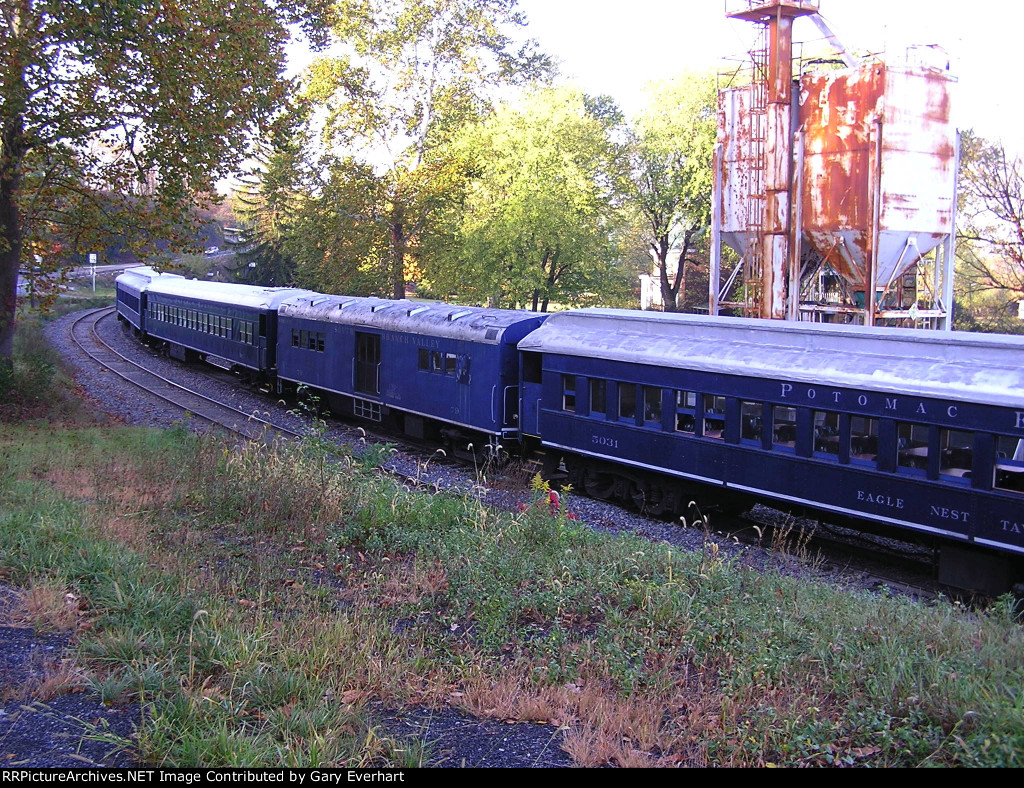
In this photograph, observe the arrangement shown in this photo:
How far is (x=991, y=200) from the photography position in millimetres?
35688

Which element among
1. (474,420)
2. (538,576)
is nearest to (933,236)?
(474,420)

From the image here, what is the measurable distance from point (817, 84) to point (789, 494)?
50.6 ft

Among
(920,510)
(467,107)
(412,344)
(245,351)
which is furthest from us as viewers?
(467,107)

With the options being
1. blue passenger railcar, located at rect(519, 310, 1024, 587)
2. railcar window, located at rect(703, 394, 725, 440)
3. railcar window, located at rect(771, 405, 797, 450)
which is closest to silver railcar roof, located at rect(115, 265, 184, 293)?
blue passenger railcar, located at rect(519, 310, 1024, 587)

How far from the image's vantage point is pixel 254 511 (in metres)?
10.5

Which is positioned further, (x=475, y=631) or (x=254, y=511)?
(x=254, y=511)

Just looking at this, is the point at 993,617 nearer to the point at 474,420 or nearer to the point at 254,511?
the point at 254,511

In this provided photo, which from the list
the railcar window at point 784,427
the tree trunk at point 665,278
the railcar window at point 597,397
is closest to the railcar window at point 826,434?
the railcar window at point 784,427

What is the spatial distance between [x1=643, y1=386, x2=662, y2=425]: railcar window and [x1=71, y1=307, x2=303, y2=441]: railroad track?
5.73 m

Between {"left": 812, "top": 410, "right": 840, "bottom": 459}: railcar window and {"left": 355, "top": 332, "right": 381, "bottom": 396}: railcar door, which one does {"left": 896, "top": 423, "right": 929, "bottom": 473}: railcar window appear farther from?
{"left": 355, "top": 332, "right": 381, "bottom": 396}: railcar door

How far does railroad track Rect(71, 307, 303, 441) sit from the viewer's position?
19.9 meters

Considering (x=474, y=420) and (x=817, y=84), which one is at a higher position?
(x=817, y=84)

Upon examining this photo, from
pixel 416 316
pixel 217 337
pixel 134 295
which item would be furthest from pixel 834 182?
pixel 134 295

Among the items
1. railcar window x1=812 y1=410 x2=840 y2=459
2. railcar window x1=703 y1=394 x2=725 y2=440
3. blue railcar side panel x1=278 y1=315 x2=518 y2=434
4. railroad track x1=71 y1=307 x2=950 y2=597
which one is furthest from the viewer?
blue railcar side panel x1=278 y1=315 x2=518 y2=434
